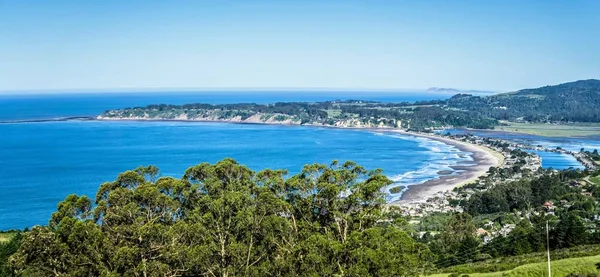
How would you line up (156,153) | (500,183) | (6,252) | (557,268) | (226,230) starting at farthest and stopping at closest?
1. (156,153)
2. (500,183)
3. (6,252)
4. (557,268)
5. (226,230)

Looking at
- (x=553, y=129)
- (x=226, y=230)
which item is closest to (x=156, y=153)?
(x=226, y=230)

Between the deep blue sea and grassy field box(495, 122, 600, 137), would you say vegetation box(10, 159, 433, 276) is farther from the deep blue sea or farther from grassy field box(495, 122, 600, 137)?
grassy field box(495, 122, 600, 137)

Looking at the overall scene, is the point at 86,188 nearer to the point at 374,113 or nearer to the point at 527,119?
the point at 374,113

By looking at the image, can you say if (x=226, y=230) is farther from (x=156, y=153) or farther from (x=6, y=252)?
(x=156, y=153)

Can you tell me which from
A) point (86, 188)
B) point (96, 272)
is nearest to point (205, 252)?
point (96, 272)

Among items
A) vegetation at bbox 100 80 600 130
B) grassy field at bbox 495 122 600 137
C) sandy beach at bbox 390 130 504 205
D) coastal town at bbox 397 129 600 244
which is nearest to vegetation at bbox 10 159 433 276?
coastal town at bbox 397 129 600 244

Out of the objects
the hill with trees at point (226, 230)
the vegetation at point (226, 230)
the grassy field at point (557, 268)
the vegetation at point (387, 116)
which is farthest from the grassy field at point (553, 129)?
the vegetation at point (226, 230)

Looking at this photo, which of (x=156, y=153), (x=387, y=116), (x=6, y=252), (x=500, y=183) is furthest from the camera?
(x=387, y=116)

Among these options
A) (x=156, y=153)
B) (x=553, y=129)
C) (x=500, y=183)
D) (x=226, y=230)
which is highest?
(x=226, y=230)
